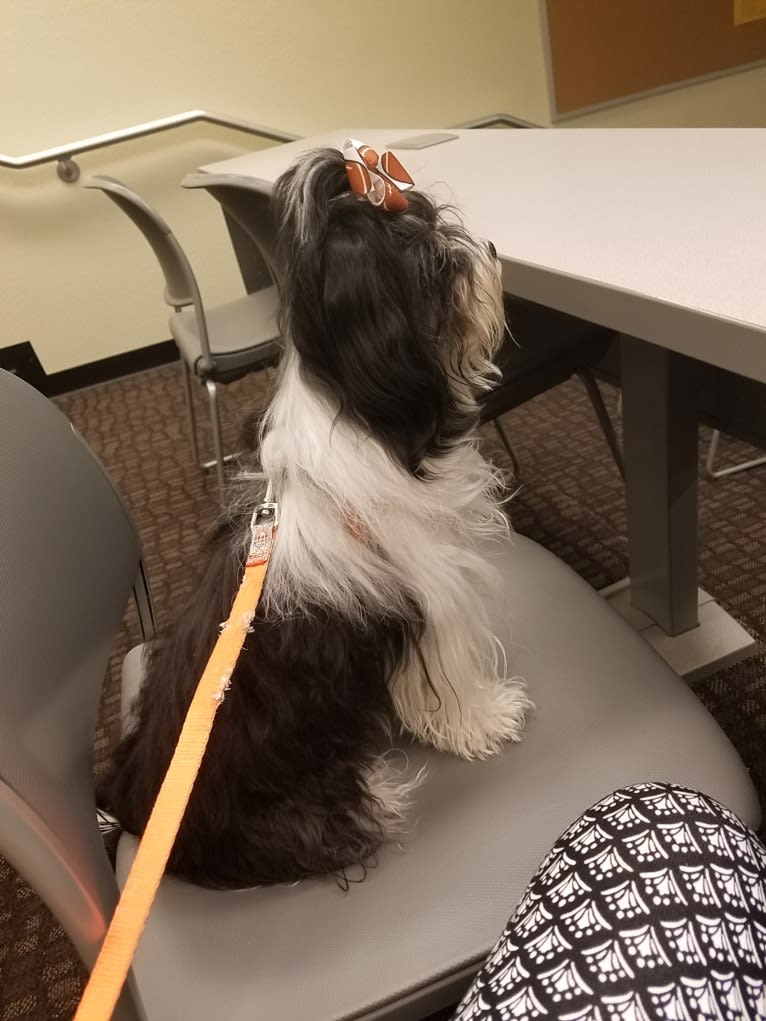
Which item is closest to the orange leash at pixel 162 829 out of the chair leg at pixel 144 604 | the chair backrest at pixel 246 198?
the chair leg at pixel 144 604

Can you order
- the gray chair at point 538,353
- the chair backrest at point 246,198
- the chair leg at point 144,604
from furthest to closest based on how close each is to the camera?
the chair backrest at point 246,198
the gray chair at point 538,353
the chair leg at point 144,604

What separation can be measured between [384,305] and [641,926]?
55cm

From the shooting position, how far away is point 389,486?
2.55 feet

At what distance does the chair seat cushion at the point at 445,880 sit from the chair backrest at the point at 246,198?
4.04 ft

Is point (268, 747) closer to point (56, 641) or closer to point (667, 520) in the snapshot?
point (56, 641)

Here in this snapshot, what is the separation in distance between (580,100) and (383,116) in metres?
1.01

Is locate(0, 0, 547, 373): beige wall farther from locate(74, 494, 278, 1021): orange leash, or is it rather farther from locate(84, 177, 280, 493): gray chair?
locate(74, 494, 278, 1021): orange leash

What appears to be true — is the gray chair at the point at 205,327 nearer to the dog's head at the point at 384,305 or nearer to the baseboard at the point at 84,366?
the dog's head at the point at 384,305

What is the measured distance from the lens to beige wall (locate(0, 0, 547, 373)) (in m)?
3.03

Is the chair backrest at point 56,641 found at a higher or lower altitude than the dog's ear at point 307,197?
lower

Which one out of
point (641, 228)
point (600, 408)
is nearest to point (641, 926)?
point (641, 228)

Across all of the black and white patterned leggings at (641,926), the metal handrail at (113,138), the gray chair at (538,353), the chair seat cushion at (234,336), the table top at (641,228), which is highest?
the table top at (641,228)

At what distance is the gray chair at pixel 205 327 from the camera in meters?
1.98

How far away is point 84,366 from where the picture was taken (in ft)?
11.4
